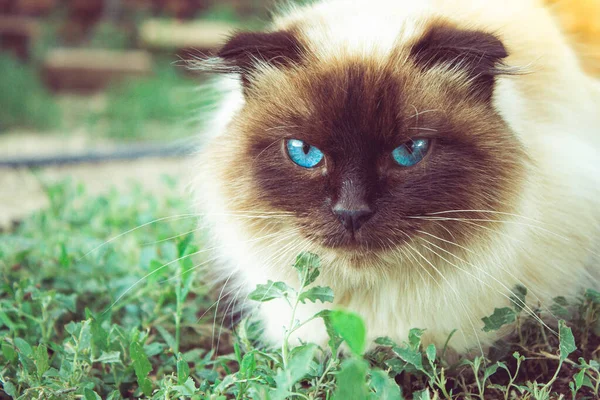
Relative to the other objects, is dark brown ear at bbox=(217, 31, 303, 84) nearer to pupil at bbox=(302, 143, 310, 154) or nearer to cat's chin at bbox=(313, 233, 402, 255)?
pupil at bbox=(302, 143, 310, 154)

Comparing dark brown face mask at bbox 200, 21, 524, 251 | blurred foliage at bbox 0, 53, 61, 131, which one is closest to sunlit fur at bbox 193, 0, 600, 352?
dark brown face mask at bbox 200, 21, 524, 251

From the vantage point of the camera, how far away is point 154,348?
6.40 ft

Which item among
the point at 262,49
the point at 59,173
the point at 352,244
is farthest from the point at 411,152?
the point at 59,173

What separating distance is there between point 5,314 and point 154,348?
0.56m

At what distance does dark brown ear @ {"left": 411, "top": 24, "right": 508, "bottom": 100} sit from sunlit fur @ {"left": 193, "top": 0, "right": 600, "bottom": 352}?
0.03m

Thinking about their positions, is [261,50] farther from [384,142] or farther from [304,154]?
[384,142]

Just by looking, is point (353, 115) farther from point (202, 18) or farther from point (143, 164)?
point (202, 18)

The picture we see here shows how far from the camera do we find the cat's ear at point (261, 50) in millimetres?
1863

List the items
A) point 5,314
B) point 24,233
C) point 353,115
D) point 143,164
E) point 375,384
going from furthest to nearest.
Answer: point 143,164, point 24,233, point 5,314, point 353,115, point 375,384

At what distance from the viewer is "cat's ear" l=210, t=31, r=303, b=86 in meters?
1.86

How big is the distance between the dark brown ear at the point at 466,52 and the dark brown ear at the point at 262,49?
369 millimetres

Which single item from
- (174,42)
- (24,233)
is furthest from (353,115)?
(174,42)

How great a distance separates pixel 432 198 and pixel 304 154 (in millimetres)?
377

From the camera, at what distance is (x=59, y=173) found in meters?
5.23
